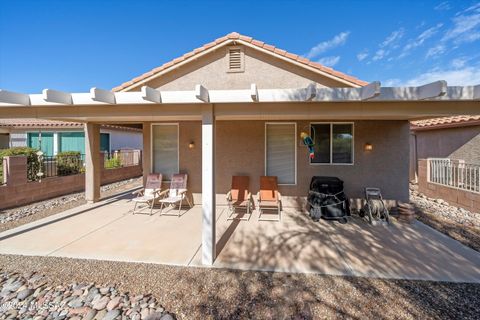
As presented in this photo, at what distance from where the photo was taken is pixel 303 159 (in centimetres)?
730

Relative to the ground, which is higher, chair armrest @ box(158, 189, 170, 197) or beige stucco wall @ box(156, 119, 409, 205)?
beige stucco wall @ box(156, 119, 409, 205)

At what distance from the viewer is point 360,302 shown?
3031 mm

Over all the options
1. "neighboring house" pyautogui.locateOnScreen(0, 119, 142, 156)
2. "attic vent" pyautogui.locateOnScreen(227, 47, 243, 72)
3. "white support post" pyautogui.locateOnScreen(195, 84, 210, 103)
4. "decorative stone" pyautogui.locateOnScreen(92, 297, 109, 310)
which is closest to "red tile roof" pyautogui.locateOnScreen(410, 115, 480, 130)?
"attic vent" pyautogui.locateOnScreen(227, 47, 243, 72)

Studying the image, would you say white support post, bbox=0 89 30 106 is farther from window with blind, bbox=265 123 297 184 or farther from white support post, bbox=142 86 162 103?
window with blind, bbox=265 123 297 184

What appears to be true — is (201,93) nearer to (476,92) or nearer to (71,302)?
(71,302)

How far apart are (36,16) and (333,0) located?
40.2ft

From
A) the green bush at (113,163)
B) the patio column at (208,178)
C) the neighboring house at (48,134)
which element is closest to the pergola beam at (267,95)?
the patio column at (208,178)

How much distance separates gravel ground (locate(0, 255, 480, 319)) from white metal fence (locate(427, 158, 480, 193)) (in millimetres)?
5455

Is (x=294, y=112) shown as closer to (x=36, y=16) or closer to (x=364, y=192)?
(x=364, y=192)

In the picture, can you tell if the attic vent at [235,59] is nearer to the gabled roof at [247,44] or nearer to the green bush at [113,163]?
the gabled roof at [247,44]

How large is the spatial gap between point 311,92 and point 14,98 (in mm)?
5525

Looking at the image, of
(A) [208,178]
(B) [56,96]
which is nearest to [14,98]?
(B) [56,96]

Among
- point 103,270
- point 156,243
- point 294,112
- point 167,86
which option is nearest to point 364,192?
point 294,112

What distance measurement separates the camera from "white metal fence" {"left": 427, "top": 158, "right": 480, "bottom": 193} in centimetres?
698
